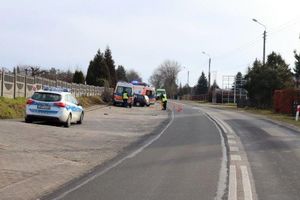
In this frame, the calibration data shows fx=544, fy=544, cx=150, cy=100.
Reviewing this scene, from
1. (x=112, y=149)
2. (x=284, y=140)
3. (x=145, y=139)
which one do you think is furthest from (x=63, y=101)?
(x=284, y=140)

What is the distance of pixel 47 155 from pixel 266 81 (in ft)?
168

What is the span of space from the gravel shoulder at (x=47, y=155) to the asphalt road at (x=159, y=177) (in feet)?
1.96

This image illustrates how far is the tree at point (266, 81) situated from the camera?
62.0 meters

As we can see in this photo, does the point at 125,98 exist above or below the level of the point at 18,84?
below

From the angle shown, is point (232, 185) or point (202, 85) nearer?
point (232, 185)

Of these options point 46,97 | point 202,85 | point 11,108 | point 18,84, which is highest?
point 202,85

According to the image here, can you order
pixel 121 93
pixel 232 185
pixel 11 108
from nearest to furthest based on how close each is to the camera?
1. pixel 232 185
2. pixel 11 108
3. pixel 121 93

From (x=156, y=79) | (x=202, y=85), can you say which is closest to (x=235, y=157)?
(x=202, y=85)

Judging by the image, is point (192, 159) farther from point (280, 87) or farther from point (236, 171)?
point (280, 87)

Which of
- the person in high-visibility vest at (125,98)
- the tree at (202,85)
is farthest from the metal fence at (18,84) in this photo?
the tree at (202,85)

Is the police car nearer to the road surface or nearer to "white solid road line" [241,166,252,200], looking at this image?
the road surface

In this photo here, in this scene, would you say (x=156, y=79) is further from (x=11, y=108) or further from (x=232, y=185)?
(x=232, y=185)

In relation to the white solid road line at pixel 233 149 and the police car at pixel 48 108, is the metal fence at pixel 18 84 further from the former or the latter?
the white solid road line at pixel 233 149

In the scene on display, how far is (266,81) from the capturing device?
6200cm
